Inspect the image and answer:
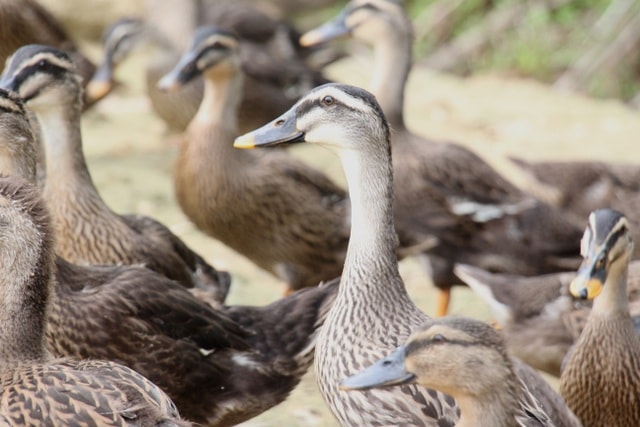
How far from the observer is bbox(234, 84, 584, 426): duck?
4082 mm

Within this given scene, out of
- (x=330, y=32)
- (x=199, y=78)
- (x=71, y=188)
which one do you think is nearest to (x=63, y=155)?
(x=71, y=188)

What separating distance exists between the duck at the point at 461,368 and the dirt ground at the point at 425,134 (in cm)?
307

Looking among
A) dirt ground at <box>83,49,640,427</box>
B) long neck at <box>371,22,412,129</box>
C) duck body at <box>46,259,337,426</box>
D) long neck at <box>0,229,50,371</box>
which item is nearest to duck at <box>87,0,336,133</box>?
dirt ground at <box>83,49,640,427</box>

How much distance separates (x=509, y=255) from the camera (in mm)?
6801

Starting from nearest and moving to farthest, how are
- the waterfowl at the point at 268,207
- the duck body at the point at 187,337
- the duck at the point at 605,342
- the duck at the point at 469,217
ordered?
the duck body at the point at 187,337, the duck at the point at 605,342, the waterfowl at the point at 268,207, the duck at the point at 469,217

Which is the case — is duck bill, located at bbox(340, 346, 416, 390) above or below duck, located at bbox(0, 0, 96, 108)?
below

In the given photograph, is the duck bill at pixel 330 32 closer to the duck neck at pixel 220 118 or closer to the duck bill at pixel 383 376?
the duck neck at pixel 220 118

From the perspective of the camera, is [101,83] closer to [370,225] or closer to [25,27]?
[25,27]

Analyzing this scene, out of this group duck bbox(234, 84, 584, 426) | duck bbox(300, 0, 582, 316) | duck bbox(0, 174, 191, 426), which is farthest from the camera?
duck bbox(300, 0, 582, 316)

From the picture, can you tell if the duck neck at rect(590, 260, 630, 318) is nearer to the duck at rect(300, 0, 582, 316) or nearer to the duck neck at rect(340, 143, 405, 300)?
the duck neck at rect(340, 143, 405, 300)

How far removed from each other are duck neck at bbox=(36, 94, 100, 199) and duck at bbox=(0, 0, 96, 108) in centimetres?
169

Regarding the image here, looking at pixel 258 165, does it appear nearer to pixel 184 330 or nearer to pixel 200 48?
pixel 200 48

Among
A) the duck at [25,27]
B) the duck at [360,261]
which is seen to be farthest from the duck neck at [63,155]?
the duck at [25,27]

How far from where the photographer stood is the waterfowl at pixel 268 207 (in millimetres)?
6402
